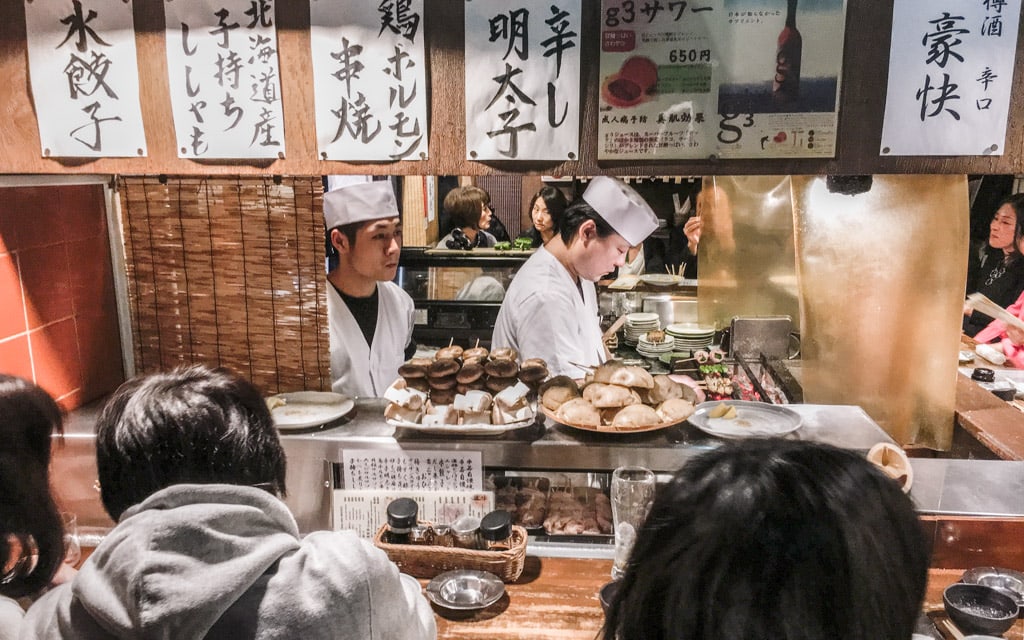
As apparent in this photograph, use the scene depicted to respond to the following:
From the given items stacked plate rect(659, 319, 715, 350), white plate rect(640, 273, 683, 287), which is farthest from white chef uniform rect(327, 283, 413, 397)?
white plate rect(640, 273, 683, 287)

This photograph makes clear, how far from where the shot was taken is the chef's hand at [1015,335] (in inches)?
208

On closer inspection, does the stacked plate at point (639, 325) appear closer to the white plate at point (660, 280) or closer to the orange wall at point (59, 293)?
the white plate at point (660, 280)

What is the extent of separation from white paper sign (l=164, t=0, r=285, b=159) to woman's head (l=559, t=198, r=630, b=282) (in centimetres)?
215

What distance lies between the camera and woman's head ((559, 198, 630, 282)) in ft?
13.2

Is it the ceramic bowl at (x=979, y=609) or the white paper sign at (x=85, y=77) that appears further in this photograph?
the white paper sign at (x=85, y=77)

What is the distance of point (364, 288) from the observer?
366 centimetres

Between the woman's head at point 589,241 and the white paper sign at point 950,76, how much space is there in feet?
6.55


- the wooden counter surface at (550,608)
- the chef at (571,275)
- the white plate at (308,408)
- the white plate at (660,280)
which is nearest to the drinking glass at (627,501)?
the wooden counter surface at (550,608)

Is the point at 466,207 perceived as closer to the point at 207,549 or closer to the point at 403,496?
the point at 403,496

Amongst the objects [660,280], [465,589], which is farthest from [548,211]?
[465,589]

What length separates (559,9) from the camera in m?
2.09

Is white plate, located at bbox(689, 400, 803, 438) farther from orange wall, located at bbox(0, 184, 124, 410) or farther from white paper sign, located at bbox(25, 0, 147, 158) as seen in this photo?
orange wall, located at bbox(0, 184, 124, 410)

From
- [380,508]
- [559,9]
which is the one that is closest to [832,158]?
[559,9]

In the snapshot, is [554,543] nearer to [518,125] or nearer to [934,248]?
[518,125]
